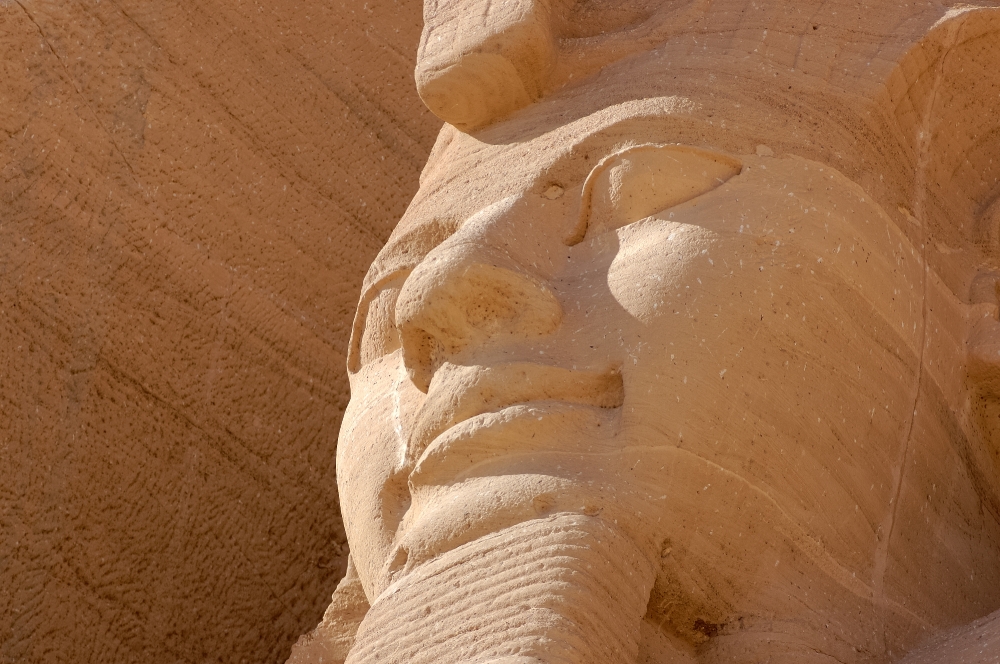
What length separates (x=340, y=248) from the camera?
4562mm

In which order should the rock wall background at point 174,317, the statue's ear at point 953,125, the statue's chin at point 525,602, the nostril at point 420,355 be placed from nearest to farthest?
1. the statue's chin at point 525,602
2. the nostril at point 420,355
3. the statue's ear at point 953,125
4. the rock wall background at point 174,317

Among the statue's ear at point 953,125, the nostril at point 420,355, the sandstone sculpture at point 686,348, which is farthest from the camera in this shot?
the statue's ear at point 953,125

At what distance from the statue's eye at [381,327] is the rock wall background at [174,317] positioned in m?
1.08

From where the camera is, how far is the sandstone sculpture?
2.51 meters

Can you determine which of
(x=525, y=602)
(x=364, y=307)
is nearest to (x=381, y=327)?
(x=364, y=307)

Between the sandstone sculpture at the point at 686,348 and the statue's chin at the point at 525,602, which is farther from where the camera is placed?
the sandstone sculpture at the point at 686,348

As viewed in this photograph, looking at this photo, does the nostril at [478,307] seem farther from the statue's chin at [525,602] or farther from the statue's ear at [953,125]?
the statue's ear at [953,125]

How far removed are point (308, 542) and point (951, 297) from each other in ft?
6.71

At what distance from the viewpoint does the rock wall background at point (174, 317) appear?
3.89m

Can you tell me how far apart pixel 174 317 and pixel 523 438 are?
186cm

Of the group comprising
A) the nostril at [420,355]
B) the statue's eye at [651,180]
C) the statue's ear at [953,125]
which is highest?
the nostril at [420,355]

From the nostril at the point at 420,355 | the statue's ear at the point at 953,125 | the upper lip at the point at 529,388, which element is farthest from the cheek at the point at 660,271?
the statue's ear at the point at 953,125

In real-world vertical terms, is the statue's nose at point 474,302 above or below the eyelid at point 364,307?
above

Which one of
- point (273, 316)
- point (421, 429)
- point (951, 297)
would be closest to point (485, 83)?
point (421, 429)
